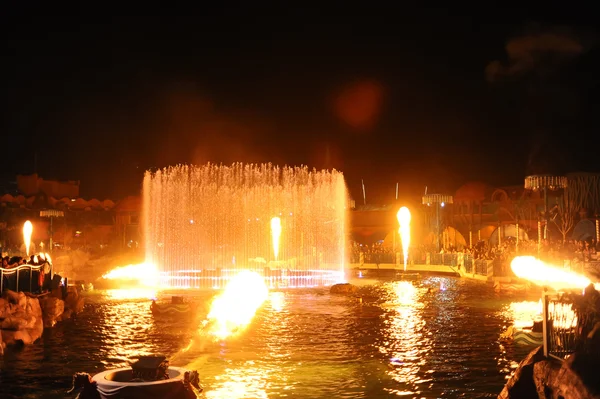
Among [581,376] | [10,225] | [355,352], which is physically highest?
[10,225]

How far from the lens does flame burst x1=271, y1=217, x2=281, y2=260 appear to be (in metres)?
47.4

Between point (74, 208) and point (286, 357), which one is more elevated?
point (74, 208)

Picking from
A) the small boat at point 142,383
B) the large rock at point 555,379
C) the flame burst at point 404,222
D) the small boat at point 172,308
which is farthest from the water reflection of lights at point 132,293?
the flame burst at point 404,222

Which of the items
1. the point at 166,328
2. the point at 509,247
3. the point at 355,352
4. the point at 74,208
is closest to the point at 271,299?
the point at 166,328

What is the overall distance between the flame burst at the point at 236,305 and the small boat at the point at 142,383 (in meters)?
7.88

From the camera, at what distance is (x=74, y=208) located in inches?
2842

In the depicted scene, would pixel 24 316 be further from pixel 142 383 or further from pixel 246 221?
pixel 246 221

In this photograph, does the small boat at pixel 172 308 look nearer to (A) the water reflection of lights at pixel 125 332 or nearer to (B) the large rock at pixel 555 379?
(A) the water reflection of lights at pixel 125 332

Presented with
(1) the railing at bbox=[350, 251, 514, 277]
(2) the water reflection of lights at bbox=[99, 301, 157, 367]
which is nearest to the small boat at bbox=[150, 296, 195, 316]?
(2) the water reflection of lights at bbox=[99, 301, 157, 367]

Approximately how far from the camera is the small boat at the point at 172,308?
2147 cm

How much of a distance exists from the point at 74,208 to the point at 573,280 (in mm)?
61074

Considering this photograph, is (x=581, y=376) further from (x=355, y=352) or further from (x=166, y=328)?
(x=166, y=328)

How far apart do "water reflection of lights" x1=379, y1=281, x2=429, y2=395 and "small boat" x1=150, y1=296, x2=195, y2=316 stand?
702 centimetres

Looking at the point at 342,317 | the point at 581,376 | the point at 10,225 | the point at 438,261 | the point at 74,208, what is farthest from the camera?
the point at 74,208
